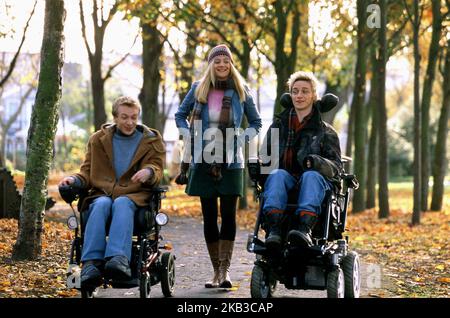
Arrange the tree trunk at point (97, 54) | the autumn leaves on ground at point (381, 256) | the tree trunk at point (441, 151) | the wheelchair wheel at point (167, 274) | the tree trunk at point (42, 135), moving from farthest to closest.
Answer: the tree trunk at point (97, 54) → the tree trunk at point (441, 151) → the tree trunk at point (42, 135) → the autumn leaves on ground at point (381, 256) → the wheelchair wheel at point (167, 274)

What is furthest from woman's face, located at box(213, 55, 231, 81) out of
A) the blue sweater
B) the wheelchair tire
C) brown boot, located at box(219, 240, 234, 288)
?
the wheelchair tire

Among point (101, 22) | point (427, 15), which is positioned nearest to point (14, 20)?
point (101, 22)

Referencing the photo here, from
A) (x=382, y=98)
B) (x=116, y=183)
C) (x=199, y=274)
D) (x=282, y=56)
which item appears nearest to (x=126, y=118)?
(x=116, y=183)

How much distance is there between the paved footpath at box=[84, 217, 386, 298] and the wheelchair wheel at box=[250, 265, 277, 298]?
0.55 m

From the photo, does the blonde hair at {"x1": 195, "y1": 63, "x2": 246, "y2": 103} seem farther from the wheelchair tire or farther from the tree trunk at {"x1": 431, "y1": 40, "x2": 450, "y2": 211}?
the tree trunk at {"x1": 431, "y1": 40, "x2": 450, "y2": 211}

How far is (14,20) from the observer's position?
2580 centimetres

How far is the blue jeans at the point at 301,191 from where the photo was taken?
6.67 m

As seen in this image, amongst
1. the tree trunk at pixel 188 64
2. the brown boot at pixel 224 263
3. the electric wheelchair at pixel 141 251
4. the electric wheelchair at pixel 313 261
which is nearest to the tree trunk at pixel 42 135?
the electric wheelchair at pixel 141 251

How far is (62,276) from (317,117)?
3.09 meters

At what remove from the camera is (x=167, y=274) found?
7355 mm

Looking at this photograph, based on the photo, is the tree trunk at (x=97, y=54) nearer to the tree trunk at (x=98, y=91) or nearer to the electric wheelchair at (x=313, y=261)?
the tree trunk at (x=98, y=91)

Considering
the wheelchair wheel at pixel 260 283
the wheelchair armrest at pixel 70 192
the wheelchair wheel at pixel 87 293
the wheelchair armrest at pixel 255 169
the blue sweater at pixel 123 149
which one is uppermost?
the blue sweater at pixel 123 149

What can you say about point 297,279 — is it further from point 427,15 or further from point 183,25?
point 183,25

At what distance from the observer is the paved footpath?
7.68m
